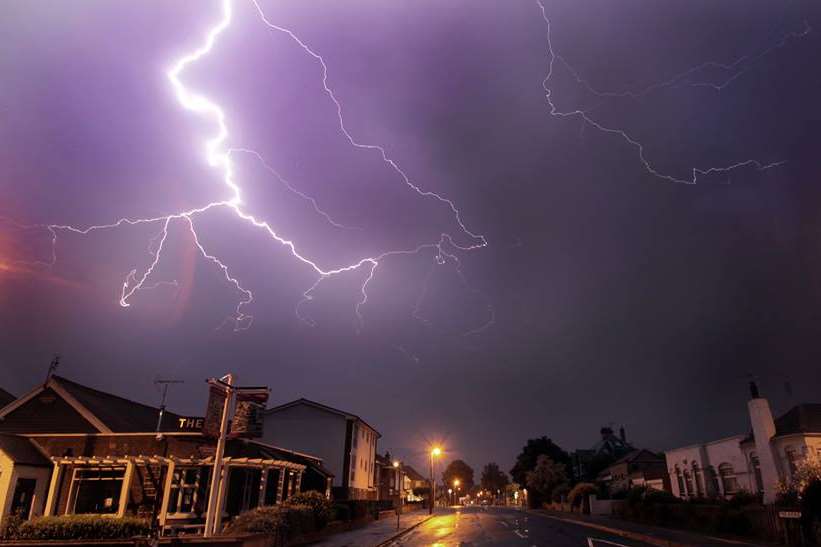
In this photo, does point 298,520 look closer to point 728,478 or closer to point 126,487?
point 126,487

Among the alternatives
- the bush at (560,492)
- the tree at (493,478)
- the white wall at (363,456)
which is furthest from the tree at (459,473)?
the white wall at (363,456)

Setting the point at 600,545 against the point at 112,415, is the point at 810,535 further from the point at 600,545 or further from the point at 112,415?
the point at 112,415

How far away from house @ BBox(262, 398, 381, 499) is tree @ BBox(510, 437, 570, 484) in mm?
52800

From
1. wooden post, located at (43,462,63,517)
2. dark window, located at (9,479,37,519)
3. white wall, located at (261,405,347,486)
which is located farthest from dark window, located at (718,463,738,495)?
dark window, located at (9,479,37,519)

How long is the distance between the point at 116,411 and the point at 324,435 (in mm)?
18954

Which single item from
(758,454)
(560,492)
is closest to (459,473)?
(560,492)

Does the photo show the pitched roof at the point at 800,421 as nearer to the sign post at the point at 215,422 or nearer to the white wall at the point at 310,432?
the sign post at the point at 215,422

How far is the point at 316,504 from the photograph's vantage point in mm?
25422

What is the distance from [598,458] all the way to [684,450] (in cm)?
4083

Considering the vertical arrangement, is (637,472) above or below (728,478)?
above

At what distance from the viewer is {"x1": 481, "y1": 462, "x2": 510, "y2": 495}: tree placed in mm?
182375

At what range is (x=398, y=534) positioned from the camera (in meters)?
27.8

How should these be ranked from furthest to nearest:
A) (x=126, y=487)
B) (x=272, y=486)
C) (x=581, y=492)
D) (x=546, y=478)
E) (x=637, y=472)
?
1. (x=546, y=478)
2. (x=637, y=472)
3. (x=581, y=492)
4. (x=272, y=486)
5. (x=126, y=487)

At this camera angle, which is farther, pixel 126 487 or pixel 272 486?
pixel 272 486
